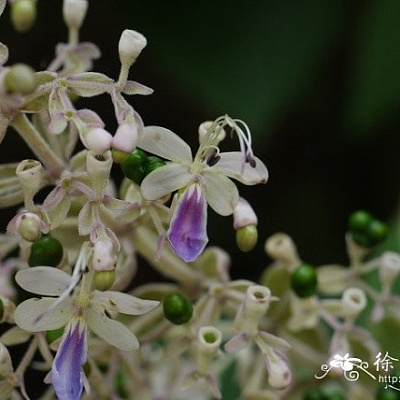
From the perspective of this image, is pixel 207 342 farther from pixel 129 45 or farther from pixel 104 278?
pixel 129 45

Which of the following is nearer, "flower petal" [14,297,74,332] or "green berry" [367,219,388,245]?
"flower petal" [14,297,74,332]

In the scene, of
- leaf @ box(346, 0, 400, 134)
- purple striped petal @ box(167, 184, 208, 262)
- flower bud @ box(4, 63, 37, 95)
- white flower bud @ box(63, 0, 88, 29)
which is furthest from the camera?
leaf @ box(346, 0, 400, 134)

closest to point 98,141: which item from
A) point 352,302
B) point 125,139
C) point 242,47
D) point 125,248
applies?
point 125,139

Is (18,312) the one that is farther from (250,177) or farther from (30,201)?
(250,177)

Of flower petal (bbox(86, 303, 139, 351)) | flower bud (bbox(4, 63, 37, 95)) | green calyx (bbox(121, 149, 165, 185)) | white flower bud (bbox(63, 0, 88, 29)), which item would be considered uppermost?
flower bud (bbox(4, 63, 37, 95))

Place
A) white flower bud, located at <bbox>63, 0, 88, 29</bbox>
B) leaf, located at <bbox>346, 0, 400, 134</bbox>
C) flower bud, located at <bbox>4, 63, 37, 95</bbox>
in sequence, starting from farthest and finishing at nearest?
leaf, located at <bbox>346, 0, 400, 134</bbox> < white flower bud, located at <bbox>63, 0, 88, 29</bbox> < flower bud, located at <bbox>4, 63, 37, 95</bbox>

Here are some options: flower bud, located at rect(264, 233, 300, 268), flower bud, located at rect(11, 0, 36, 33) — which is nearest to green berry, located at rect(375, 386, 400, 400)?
flower bud, located at rect(264, 233, 300, 268)

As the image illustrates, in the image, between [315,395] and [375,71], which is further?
[375,71]

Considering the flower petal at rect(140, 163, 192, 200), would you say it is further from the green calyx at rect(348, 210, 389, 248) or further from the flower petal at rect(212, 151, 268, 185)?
the green calyx at rect(348, 210, 389, 248)
